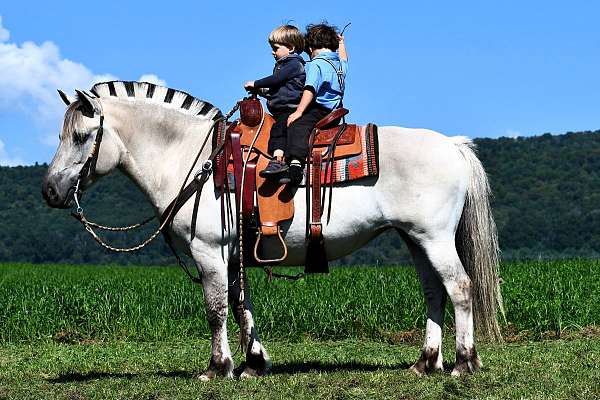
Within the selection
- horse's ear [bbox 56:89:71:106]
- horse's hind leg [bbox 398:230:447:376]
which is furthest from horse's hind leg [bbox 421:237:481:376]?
horse's ear [bbox 56:89:71:106]

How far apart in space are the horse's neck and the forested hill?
53.1m

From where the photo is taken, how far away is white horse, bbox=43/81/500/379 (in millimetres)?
8117

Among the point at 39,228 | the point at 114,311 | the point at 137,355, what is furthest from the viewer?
the point at 39,228

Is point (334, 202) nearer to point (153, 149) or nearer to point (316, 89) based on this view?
point (316, 89)

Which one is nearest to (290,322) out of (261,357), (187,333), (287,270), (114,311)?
(187,333)

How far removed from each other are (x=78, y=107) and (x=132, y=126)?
19.0 inches

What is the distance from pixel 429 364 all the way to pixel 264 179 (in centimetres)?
215

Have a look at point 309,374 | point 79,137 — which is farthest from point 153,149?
point 309,374

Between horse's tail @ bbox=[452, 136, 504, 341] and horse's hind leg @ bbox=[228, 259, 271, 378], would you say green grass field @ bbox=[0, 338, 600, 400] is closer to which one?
horse's hind leg @ bbox=[228, 259, 271, 378]

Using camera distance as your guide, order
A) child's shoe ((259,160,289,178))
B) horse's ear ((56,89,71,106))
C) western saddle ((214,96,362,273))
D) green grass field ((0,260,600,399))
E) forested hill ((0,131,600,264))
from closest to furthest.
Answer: green grass field ((0,260,600,399)) < child's shoe ((259,160,289,178)) < western saddle ((214,96,362,273)) < horse's ear ((56,89,71,106)) < forested hill ((0,131,600,264))

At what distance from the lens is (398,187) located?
8.22 metres

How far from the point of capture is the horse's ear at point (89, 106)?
812cm

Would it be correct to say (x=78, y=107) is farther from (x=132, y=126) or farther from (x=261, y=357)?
(x=261, y=357)

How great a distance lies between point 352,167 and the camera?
816 centimetres
